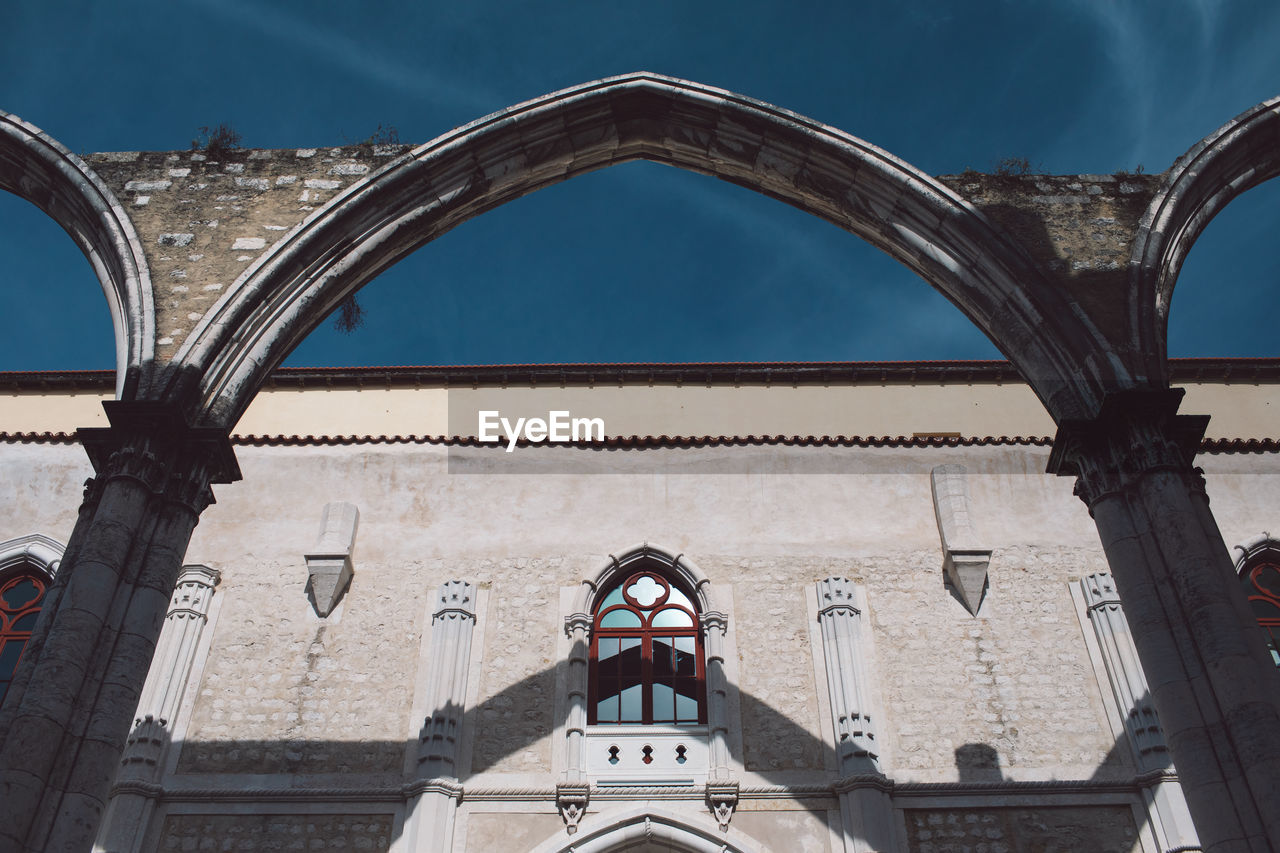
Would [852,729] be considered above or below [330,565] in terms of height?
below

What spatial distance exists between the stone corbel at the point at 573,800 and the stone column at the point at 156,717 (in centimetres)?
341

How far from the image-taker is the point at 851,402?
47.3ft

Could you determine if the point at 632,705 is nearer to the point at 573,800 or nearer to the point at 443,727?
the point at 573,800

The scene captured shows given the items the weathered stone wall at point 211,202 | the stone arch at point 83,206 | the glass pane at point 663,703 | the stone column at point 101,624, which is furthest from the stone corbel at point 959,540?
the stone arch at point 83,206

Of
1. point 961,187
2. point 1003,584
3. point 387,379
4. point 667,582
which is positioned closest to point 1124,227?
point 961,187

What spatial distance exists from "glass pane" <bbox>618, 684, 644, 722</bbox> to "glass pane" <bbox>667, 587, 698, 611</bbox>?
3.20 feet

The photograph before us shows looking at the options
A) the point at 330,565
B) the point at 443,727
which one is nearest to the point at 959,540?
the point at 443,727

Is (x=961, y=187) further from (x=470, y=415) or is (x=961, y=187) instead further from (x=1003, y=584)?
(x=470, y=415)

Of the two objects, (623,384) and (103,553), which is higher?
(623,384)

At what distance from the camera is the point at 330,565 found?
11.0 metres

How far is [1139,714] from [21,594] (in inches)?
412

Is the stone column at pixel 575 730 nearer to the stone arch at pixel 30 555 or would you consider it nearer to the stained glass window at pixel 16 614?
the stained glass window at pixel 16 614

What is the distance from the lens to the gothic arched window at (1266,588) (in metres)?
10.6

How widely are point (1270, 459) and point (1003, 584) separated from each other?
3.47 meters
